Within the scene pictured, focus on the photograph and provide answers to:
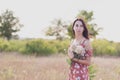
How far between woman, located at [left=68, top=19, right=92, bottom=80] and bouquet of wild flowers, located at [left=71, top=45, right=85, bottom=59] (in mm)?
30

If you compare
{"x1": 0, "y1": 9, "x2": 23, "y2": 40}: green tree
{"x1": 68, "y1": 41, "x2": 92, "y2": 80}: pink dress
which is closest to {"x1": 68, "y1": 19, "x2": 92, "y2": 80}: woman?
{"x1": 68, "y1": 41, "x2": 92, "y2": 80}: pink dress

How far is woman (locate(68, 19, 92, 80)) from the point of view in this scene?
507 centimetres

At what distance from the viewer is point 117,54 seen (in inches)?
1065

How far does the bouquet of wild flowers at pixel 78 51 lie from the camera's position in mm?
5074

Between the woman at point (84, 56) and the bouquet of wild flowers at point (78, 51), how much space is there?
3 centimetres

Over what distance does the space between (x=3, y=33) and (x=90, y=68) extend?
112 ft

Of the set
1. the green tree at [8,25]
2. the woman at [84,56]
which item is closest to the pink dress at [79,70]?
the woman at [84,56]

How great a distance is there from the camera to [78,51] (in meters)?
5.09

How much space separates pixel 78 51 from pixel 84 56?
105mm

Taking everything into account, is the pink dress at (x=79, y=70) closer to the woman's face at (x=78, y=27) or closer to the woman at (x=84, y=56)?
the woman at (x=84, y=56)

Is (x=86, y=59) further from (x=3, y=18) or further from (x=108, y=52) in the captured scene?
(x=3, y=18)

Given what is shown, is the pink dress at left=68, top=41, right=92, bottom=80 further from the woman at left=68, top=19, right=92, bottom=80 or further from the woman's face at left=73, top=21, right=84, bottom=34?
the woman's face at left=73, top=21, right=84, bottom=34

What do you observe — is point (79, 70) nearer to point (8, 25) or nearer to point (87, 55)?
point (87, 55)

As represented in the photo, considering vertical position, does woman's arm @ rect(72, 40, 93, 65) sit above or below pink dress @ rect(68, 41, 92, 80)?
above
